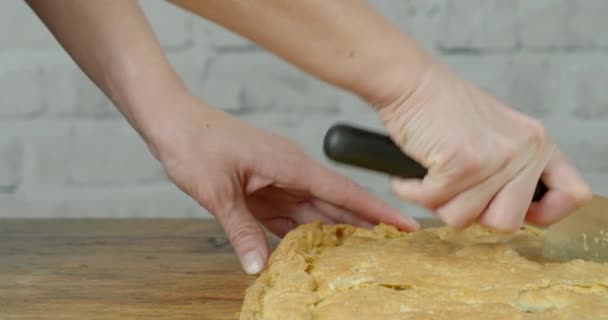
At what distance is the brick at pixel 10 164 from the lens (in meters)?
1.75

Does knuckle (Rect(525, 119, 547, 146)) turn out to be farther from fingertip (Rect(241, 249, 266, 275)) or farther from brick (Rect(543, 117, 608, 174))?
brick (Rect(543, 117, 608, 174))

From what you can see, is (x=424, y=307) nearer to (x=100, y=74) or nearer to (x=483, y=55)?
(x=100, y=74)

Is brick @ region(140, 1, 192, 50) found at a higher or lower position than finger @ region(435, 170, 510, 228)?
lower

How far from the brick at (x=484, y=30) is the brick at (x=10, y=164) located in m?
0.84

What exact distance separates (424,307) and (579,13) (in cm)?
102

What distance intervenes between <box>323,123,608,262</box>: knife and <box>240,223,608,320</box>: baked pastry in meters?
0.03

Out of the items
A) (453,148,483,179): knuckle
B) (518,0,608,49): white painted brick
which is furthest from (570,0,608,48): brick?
(453,148,483,179): knuckle

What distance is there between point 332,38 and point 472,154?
17 centimetres

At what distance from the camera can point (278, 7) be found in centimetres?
81

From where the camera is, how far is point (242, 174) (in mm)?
1208

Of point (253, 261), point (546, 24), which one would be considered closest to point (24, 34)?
point (253, 261)

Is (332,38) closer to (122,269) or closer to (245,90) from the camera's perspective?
(122,269)

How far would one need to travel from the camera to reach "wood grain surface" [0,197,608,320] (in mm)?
1024

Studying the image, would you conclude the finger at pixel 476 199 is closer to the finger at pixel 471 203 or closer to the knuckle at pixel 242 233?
the finger at pixel 471 203
